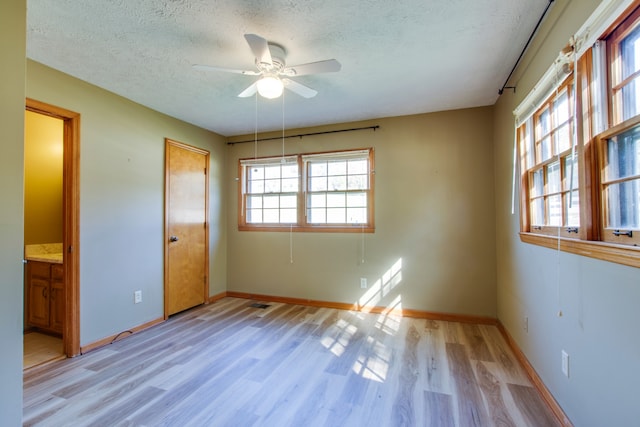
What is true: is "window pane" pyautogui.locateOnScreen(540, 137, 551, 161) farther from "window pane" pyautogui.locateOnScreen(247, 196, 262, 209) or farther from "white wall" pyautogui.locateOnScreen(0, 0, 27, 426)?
"window pane" pyautogui.locateOnScreen(247, 196, 262, 209)

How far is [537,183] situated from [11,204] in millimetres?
3397

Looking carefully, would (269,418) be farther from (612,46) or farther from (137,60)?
(137,60)

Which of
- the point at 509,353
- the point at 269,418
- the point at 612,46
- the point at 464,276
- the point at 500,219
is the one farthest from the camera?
the point at 464,276

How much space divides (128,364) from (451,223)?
3.60 meters

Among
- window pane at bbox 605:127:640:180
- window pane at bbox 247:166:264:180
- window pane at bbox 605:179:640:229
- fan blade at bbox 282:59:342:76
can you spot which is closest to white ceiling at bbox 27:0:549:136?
fan blade at bbox 282:59:342:76

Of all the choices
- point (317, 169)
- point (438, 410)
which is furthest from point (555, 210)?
point (317, 169)

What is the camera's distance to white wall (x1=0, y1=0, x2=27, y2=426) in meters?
1.35

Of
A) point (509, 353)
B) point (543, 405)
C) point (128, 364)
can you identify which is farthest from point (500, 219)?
point (128, 364)

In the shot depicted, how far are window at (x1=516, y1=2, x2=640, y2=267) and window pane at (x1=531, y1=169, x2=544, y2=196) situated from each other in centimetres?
22

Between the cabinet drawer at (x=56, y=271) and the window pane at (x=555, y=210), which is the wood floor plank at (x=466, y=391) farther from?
the cabinet drawer at (x=56, y=271)

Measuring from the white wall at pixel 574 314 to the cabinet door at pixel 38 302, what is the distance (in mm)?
4600

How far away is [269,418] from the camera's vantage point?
1.79 m

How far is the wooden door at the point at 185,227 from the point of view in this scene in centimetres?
358

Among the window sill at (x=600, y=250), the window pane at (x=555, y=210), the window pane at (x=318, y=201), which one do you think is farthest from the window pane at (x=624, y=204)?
the window pane at (x=318, y=201)
